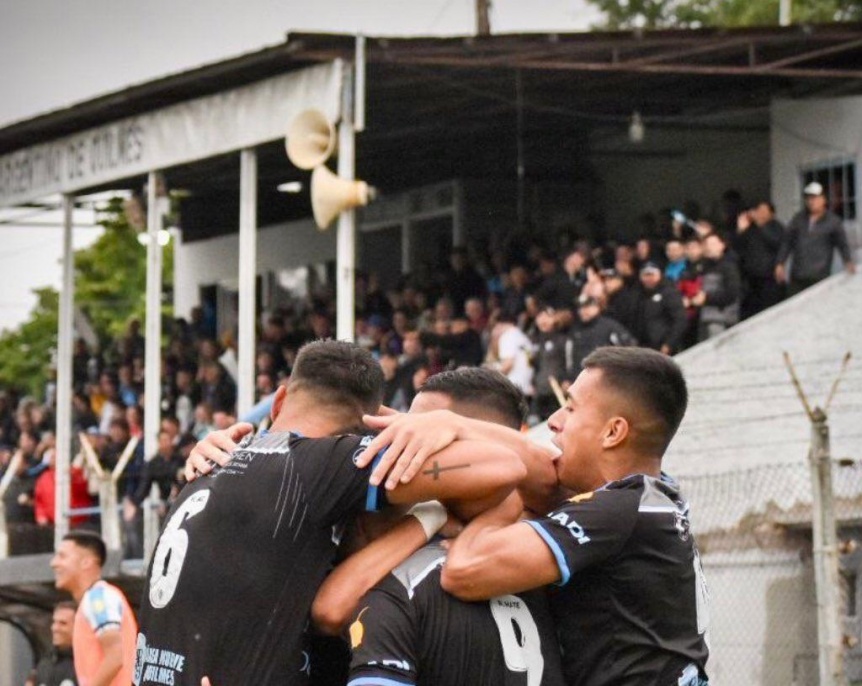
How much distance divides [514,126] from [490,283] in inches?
153

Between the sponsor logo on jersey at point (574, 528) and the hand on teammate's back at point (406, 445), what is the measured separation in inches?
12.6

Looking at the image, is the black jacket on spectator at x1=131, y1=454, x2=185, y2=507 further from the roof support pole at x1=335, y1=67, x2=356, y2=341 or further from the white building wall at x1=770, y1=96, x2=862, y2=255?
the white building wall at x1=770, y1=96, x2=862, y2=255

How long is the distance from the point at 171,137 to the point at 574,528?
1738 cm

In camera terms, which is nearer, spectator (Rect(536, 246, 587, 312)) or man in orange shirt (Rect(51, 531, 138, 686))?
man in orange shirt (Rect(51, 531, 138, 686))

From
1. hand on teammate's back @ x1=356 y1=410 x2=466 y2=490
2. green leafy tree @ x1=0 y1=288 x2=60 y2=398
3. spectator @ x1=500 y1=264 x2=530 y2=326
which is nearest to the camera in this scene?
hand on teammate's back @ x1=356 y1=410 x2=466 y2=490

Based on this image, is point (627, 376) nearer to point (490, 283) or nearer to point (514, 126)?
point (490, 283)

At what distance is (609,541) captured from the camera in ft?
14.9

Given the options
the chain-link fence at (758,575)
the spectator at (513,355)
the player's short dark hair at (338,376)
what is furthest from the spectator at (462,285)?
the player's short dark hair at (338,376)

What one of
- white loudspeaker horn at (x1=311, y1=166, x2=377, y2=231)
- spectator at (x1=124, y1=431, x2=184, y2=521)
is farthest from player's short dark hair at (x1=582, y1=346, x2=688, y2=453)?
spectator at (x1=124, y1=431, x2=184, y2=521)

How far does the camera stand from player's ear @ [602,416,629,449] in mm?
4750

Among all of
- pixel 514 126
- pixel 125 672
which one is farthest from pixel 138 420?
pixel 125 672

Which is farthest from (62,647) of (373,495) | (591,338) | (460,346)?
(460,346)

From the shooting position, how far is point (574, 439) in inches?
188

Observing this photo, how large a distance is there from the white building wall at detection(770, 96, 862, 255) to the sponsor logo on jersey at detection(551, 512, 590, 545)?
15.7 metres
